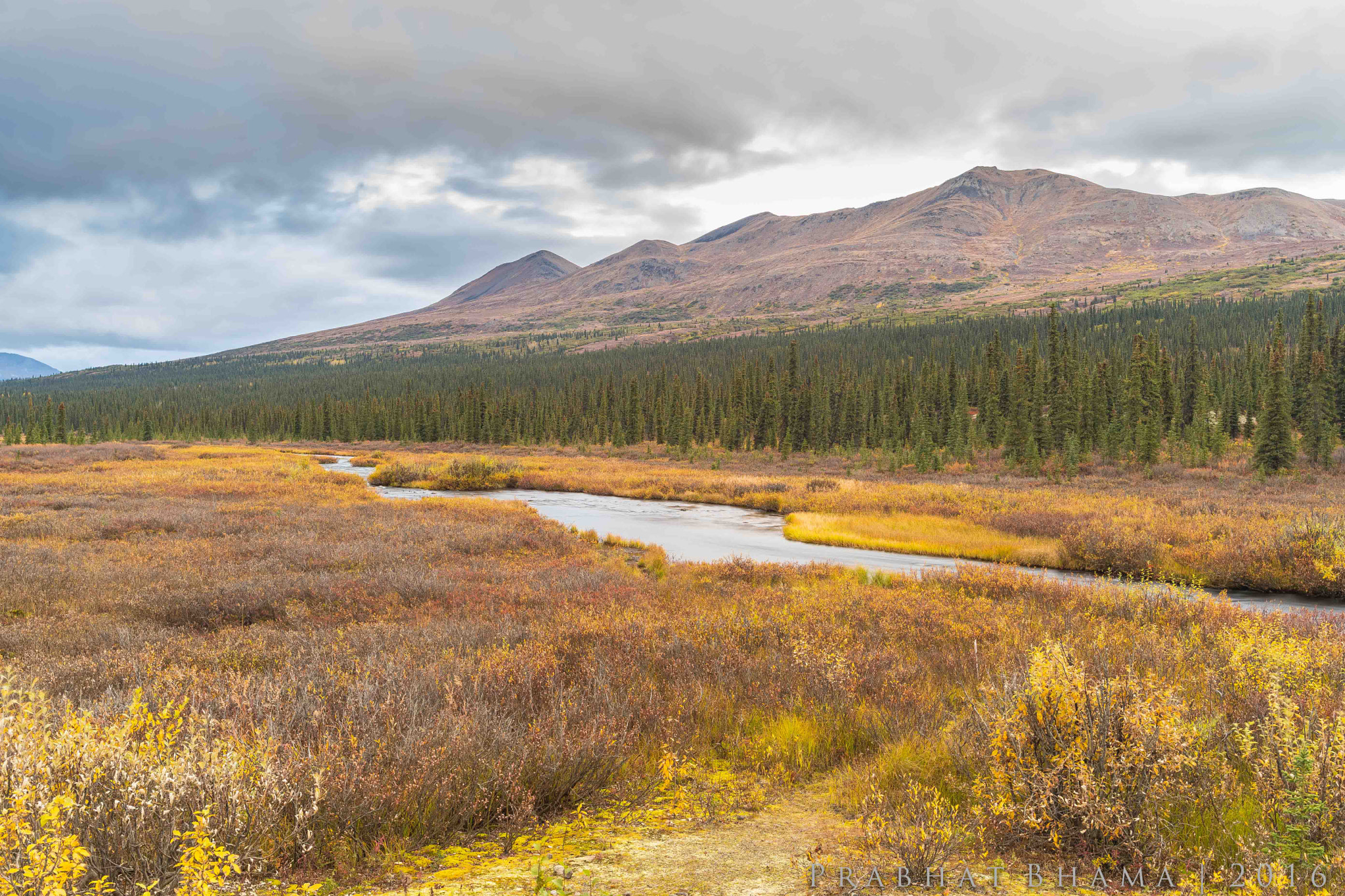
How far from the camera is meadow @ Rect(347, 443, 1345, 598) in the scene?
58.2 feet

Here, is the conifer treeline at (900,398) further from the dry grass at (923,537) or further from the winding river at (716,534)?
the winding river at (716,534)

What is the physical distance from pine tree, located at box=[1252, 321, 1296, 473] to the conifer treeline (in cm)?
13

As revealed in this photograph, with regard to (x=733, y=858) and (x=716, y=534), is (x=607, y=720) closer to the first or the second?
(x=733, y=858)

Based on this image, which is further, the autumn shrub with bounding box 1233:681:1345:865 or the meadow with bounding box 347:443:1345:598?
the meadow with bounding box 347:443:1345:598

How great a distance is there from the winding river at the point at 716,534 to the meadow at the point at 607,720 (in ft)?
22.3

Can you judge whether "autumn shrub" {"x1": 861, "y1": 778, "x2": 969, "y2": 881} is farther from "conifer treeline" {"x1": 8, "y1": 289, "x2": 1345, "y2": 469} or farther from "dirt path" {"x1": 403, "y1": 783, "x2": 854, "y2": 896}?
"conifer treeline" {"x1": 8, "y1": 289, "x2": 1345, "y2": 469}

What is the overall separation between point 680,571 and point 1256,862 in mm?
13936

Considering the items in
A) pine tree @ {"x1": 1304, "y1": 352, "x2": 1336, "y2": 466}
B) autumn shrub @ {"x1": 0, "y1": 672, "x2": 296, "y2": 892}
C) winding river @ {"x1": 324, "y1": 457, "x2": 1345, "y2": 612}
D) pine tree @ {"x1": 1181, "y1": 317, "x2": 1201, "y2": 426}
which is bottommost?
winding river @ {"x1": 324, "y1": 457, "x2": 1345, "y2": 612}

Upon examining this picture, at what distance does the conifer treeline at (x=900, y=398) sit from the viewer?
58.5 meters

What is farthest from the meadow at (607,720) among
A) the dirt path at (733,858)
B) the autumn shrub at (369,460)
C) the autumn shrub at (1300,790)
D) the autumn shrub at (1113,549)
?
the autumn shrub at (369,460)

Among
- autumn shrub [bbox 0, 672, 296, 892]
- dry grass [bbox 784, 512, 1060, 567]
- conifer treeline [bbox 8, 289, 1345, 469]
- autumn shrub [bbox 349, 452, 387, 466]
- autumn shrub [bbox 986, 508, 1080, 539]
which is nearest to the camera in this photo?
autumn shrub [bbox 0, 672, 296, 892]

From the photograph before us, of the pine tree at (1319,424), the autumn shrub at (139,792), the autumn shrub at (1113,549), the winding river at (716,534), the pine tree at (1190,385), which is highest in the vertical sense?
the pine tree at (1190,385)

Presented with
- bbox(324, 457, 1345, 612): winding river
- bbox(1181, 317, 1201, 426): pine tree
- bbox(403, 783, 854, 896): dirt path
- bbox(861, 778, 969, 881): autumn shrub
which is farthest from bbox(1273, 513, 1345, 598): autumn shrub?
bbox(1181, 317, 1201, 426): pine tree

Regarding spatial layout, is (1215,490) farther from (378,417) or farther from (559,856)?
(378,417)
